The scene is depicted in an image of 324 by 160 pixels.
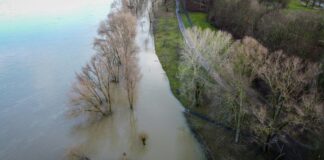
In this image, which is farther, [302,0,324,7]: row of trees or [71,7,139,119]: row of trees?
[302,0,324,7]: row of trees

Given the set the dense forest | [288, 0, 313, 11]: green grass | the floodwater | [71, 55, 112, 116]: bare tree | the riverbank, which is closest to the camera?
the dense forest

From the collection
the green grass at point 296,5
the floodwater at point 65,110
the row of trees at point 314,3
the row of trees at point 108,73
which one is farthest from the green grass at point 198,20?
the row of trees at point 108,73

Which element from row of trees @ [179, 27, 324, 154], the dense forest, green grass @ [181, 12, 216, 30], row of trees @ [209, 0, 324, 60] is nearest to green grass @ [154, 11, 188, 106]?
the dense forest

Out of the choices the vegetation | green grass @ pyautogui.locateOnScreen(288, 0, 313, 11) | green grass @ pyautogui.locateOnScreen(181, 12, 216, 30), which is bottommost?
the vegetation

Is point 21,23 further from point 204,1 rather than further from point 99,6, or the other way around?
point 204,1

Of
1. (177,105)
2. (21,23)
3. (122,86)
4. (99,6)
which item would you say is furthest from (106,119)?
(99,6)

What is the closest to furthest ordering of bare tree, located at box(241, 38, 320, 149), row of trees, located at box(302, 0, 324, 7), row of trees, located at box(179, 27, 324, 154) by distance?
bare tree, located at box(241, 38, 320, 149)
row of trees, located at box(179, 27, 324, 154)
row of trees, located at box(302, 0, 324, 7)

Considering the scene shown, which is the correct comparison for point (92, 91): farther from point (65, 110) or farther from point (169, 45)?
point (169, 45)

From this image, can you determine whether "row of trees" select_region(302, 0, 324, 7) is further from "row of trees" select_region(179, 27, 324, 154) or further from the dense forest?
"row of trees" select_region(179, 27, 324, 154)

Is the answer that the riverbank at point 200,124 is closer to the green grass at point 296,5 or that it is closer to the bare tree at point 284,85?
the bare tree at point 284,85
